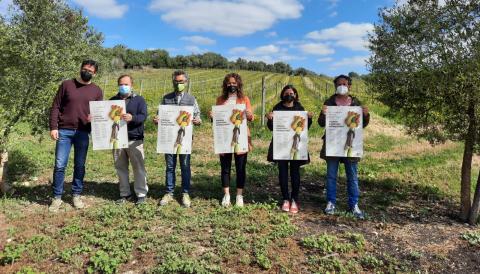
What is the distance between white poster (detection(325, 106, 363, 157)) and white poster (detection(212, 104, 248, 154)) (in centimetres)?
142

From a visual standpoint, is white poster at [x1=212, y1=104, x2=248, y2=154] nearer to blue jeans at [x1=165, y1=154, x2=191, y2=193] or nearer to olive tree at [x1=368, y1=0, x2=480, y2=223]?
blue jeans at [x1=165, y1=154, x2=191, y2=193]

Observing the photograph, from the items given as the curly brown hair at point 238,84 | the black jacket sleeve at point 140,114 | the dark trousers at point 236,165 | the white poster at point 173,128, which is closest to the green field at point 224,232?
the dark trousers at point 236,165

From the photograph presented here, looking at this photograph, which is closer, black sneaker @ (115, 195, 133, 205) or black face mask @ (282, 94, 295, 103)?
black face mask @ (282, 94, 295, 103)

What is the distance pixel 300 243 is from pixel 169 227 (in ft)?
6.80

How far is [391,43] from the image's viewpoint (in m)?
7.65

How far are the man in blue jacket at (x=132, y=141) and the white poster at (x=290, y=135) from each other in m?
2.32

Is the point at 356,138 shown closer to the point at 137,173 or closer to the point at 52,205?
the point at 137,173

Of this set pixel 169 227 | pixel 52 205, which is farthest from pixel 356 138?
pixel 52 205

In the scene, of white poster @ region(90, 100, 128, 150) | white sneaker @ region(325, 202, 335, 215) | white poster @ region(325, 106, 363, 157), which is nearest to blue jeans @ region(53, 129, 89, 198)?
white poster @ region(90, 100, 128, 150)

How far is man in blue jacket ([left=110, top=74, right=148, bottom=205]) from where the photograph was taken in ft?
22.8

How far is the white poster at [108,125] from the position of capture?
683 cm

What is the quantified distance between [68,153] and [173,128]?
6.26 ft

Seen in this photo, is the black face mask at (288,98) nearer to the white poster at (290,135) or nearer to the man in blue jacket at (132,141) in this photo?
the white poster at (290,135)

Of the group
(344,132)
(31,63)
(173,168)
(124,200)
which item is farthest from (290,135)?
(31,63)
